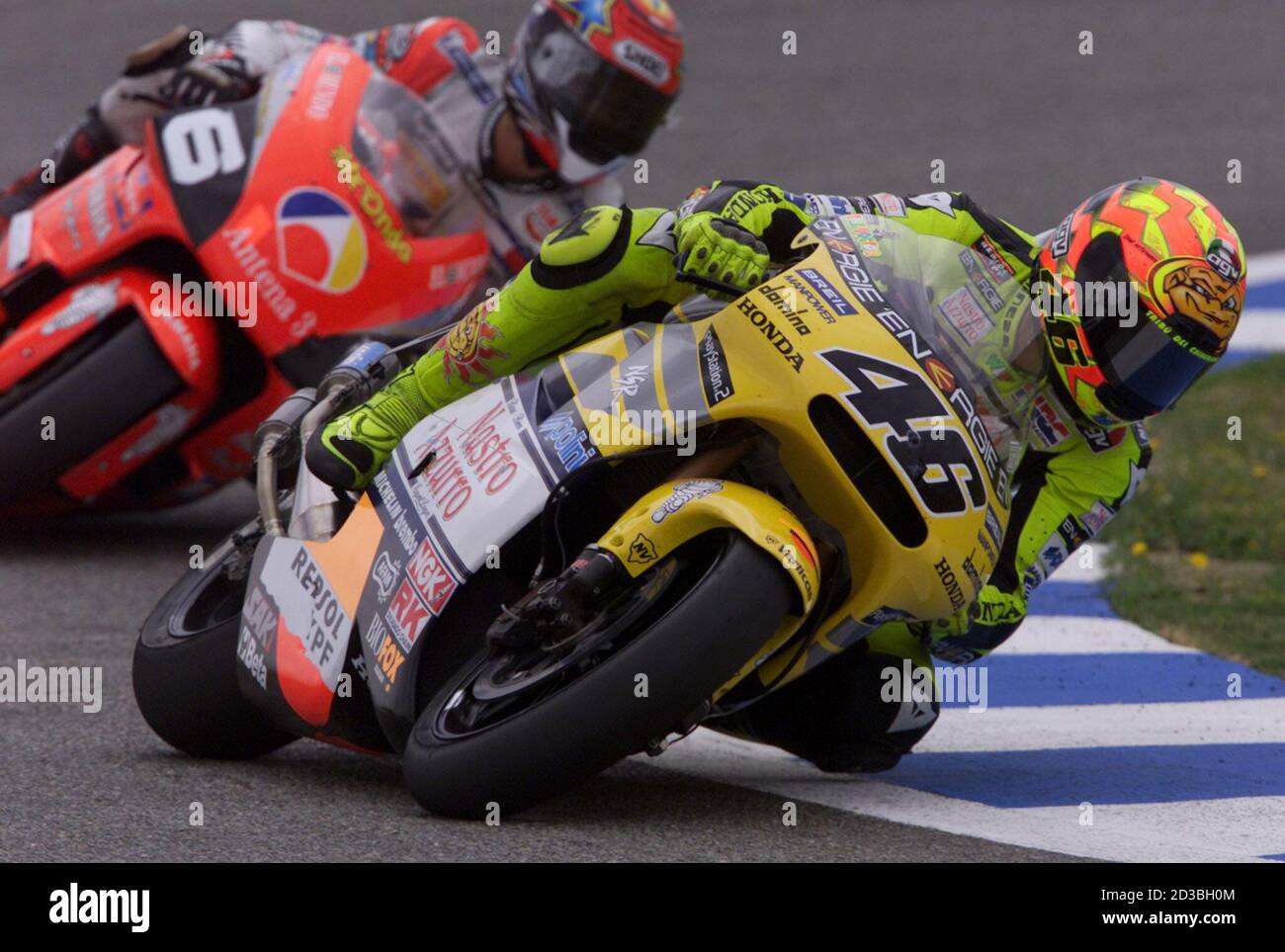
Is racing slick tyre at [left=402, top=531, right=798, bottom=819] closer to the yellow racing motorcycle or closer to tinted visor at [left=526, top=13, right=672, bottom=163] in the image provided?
the yellow racing motorcycle

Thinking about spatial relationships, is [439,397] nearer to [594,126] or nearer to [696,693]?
[696,693]

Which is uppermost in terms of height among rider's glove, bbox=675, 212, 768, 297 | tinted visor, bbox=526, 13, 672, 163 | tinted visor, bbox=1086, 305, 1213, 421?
tinted visor, bbox=526, 13, 672, 163

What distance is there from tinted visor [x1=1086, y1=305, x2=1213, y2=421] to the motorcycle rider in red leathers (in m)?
3.08

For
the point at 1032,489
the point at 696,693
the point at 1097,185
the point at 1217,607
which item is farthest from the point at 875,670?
the point at 1097,185

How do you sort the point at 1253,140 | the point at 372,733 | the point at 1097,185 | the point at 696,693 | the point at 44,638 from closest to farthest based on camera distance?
1. the point at 696,693
2. the point at 372,733
3. the point at 44,638
4. the point at 1097,185
5. the point at 1253,140

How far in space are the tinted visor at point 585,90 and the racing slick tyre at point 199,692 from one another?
255cm

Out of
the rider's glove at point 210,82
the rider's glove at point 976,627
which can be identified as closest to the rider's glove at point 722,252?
the rider's glove at point 976,627

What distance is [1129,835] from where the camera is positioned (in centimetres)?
464

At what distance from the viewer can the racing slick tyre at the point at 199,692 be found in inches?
198

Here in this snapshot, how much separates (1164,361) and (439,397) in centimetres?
157

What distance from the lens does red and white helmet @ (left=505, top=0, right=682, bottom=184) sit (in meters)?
7.13

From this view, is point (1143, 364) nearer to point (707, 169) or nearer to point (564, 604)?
point (564, 604)

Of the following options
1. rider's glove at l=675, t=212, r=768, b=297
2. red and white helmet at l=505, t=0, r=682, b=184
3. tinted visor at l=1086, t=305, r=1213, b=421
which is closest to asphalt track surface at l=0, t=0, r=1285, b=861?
tinted visor at l=1086, t=305, r=1213, b=421
